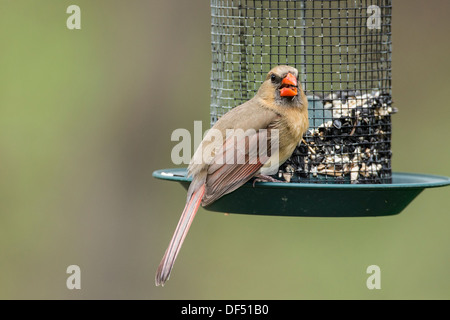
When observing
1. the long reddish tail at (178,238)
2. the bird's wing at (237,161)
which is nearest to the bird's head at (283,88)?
the bird's wing at (237,161)

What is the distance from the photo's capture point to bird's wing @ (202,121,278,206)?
21.2ft

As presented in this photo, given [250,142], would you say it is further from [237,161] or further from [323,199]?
[323,199]

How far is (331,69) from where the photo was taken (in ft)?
23.4

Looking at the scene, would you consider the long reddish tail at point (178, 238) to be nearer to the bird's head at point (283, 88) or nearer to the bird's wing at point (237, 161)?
the bird's wing at point (237, 161)

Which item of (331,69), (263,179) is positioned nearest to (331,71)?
(331,69)

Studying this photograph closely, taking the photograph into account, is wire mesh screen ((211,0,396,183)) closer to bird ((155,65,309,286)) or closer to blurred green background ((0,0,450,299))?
bird ((155,65,309,286))

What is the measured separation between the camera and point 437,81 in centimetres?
1044

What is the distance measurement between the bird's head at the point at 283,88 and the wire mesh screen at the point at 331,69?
28cm

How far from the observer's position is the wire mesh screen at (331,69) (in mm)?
7043

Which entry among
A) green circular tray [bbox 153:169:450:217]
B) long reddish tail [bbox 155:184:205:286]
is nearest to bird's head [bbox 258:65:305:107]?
green circular tray [bbox 153:169:450:217]

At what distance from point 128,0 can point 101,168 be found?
1980 mm

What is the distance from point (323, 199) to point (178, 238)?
1.03 metres

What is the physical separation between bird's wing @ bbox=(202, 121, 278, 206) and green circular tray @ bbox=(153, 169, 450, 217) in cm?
13

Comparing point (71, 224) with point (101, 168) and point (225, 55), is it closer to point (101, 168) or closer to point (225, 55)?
point (101, 168)
